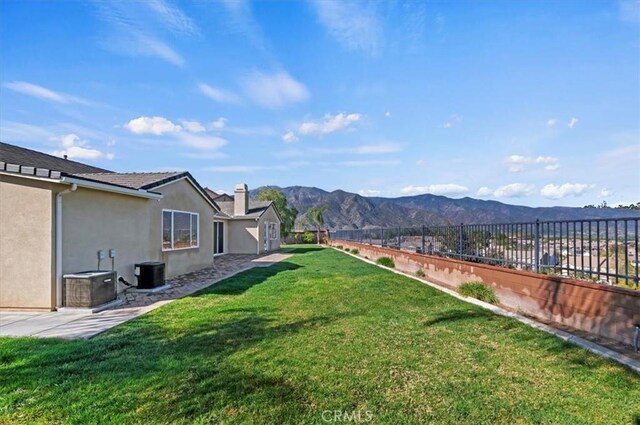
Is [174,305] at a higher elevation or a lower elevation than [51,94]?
lower

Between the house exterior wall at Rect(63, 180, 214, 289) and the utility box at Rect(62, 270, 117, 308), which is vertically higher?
the house exterior wall at Rect(63, 180, 214, 289)

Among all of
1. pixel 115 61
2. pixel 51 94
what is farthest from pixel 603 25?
pixel 51 94

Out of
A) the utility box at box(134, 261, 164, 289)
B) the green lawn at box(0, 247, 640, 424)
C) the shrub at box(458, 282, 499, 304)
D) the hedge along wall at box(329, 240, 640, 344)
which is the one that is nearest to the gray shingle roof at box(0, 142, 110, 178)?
the utility box at box(134, 261, 164, 289)

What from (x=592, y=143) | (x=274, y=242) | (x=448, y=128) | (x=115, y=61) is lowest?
(x=274, y=242)

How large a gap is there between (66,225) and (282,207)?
31.0 meters

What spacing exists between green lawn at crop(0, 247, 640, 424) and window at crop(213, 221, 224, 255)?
55.8 ft

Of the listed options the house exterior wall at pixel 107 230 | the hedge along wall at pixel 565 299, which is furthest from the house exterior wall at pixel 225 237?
the hedge along wall at pixel 565 299

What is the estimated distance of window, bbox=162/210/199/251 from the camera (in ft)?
39.8

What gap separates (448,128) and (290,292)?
12340mm

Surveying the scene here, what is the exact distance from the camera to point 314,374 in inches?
148

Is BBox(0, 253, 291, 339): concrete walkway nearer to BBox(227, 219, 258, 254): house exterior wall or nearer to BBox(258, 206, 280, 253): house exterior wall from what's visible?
BBox(227, 219, 258, 254): house exterior wall

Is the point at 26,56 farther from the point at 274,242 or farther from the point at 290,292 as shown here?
the point at 274,242

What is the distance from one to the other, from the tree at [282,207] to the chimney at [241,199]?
987 centimetres

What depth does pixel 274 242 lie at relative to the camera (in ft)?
98.6
